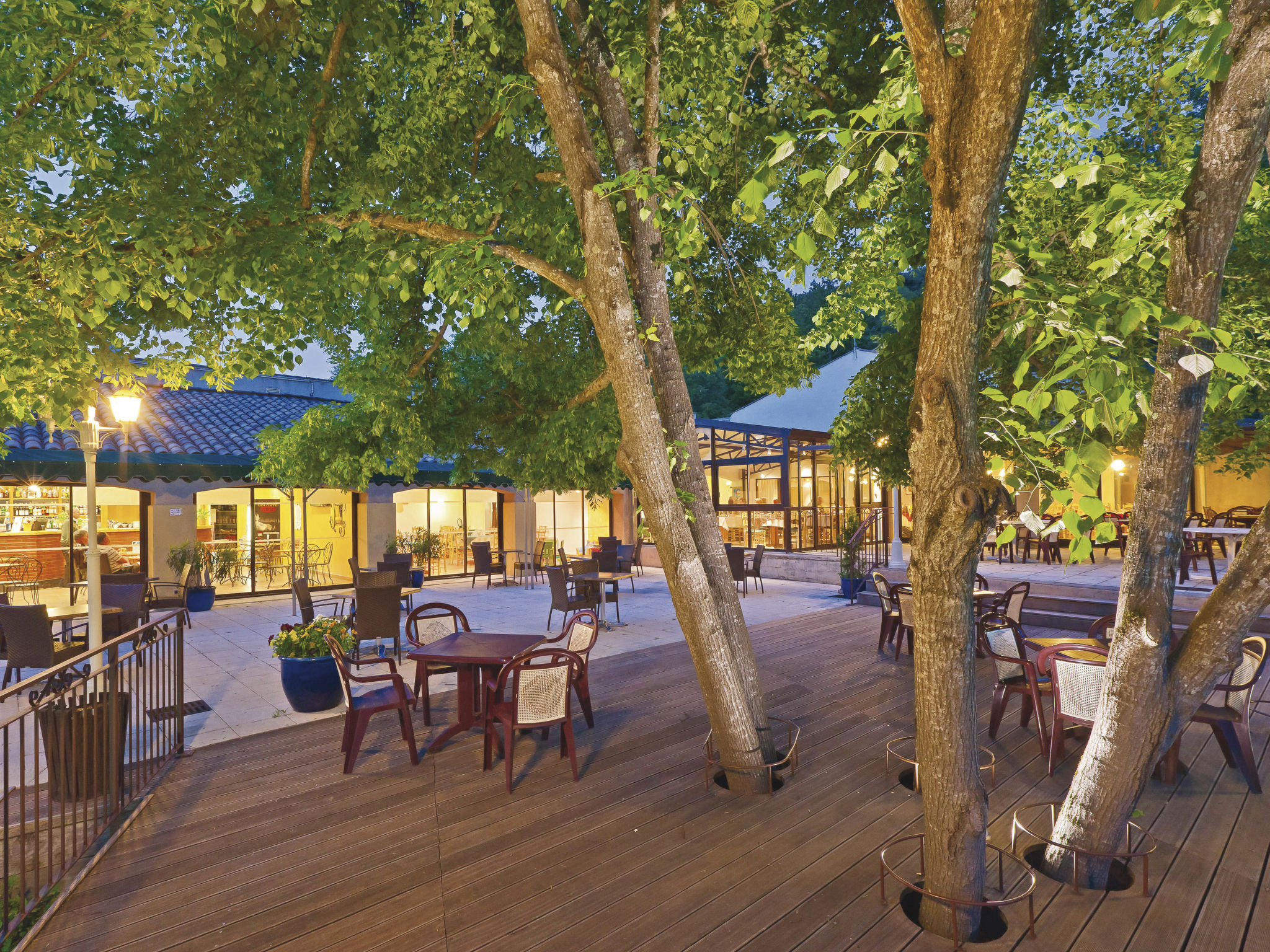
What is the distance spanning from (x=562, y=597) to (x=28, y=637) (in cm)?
542

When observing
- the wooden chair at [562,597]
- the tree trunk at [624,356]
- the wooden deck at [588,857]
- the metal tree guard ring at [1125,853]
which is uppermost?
the tree trunk at [624,356]

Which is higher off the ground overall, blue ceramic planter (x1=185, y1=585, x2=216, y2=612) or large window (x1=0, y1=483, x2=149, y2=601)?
large window (x1=0, y1=483, x2=149, y2=601)

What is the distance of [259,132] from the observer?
4.79m

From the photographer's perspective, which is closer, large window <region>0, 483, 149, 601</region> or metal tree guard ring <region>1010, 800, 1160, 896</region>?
metal tree guard ring <region>1010, 800, 1160, 896</region>

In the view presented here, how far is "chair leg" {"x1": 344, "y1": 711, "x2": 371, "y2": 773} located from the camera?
431 centimetres

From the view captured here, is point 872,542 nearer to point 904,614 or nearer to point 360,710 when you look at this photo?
point 904,614

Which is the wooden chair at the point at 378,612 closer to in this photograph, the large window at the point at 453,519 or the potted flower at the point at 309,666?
the potted flower at the point at 309,666

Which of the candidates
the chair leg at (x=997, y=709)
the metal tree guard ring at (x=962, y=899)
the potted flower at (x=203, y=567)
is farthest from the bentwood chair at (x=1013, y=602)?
the potted flower at (x=203, y=567)

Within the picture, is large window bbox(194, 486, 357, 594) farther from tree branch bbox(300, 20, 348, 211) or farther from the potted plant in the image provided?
the potted plant

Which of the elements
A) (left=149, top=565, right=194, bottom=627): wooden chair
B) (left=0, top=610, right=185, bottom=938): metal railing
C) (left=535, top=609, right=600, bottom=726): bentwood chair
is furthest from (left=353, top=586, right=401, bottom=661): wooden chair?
(left=149, top=565, right=194, bottom=627): wooden chair

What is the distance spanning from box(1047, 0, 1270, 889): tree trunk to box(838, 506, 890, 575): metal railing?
28.7 ft

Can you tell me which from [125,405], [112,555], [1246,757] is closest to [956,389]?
[1246,757]

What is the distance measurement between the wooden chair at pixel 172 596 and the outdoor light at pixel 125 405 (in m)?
4.23

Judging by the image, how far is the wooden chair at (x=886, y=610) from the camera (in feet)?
24.4
